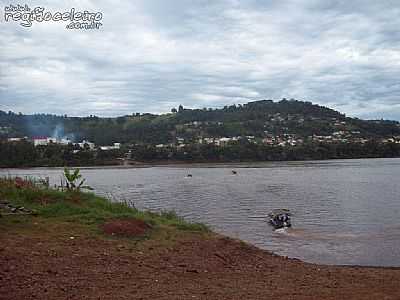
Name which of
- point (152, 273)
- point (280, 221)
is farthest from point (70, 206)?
point (280, 221)

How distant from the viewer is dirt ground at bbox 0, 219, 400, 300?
731 cm

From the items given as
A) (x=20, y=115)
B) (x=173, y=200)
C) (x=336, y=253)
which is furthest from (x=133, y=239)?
(x=20, y=115)

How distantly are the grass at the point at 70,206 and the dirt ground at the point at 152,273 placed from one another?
59.5 inches

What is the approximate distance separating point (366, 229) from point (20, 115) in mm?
132579

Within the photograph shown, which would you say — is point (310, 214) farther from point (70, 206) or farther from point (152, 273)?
point (152, 273)

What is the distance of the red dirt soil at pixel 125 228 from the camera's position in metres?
11.8

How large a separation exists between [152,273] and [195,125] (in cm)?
14195

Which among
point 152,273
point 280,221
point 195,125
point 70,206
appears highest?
point 195,125

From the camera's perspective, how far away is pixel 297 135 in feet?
446

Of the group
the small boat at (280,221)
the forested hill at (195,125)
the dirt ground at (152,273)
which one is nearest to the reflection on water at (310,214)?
the small boat at (280,221)

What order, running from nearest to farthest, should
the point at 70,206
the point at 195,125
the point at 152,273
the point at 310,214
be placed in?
the point at 152,273
the point at 70,206
the point at 310,214
the point at 195,125

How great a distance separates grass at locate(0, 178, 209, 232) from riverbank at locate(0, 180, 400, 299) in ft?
0.17

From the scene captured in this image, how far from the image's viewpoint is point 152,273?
8641 millimetres

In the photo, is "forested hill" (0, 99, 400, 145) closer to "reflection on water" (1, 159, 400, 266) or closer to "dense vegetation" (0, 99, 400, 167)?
"dense vegetation" (0, 99, 400, 167)
